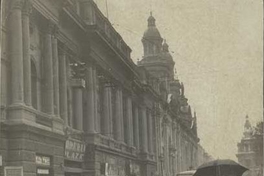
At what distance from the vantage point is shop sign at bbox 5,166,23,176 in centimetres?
1375

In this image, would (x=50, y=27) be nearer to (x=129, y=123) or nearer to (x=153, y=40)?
(x=129, y=123)

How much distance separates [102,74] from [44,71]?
8241 mm

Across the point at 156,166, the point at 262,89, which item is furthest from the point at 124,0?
the point at 156,166

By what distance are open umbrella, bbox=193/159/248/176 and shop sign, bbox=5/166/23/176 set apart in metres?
4.06

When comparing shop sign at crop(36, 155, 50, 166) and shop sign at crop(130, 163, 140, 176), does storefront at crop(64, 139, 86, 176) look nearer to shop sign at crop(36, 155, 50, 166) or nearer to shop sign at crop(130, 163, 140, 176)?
shop sign at crop(36, 155, 50, 166)

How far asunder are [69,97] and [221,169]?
Answer: 31.3 ft

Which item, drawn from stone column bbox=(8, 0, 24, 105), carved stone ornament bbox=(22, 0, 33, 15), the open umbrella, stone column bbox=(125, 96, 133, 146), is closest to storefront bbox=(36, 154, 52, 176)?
stone column bbox=(8, 0, 24, 105)

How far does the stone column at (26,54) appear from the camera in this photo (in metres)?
15.1

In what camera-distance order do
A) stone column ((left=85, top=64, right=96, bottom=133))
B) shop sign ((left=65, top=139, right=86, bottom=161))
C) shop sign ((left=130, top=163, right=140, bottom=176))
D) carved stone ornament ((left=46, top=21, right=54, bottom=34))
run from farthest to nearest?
1. shop sign ((left=130, top=163, right=140, bottom=176))
2. stone column ((left=85, top=64, right=96, bottom=133))
3. shop sign ((left=65, top=139, right=86, bottom=161))
4. carved stone ornament ((left=46, top=21, right=54, bottom=34))

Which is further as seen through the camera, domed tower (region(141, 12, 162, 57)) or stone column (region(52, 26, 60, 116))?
domed tower (region(141, 12, 162, 57))

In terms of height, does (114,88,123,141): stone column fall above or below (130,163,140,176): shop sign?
above

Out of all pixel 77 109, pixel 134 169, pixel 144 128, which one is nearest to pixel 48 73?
pixel 77 109

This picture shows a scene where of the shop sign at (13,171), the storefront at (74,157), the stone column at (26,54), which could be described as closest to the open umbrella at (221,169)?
the shop sign at (13,171)

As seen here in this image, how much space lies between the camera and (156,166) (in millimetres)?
39781
